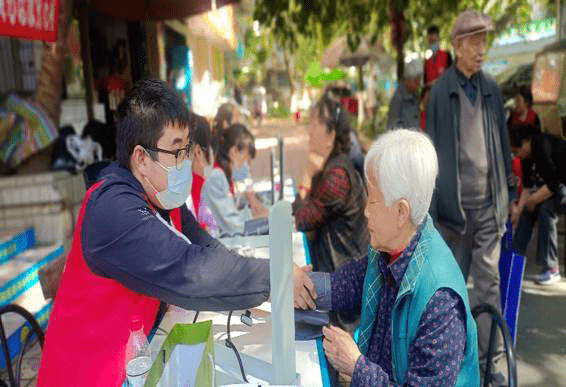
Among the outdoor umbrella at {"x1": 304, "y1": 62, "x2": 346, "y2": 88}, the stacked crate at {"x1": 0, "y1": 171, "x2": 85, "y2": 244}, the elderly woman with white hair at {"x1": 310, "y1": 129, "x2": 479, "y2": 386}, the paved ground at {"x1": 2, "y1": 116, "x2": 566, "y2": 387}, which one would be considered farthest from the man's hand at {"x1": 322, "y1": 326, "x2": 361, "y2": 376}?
the outdoor umbrella at {"x1": 304, "y1": 62, "x2": 346, "y2": 88}

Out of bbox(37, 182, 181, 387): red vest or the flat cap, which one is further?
the flat cap

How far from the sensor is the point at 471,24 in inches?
129

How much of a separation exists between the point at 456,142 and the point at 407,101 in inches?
100

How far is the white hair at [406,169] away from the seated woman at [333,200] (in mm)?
1515

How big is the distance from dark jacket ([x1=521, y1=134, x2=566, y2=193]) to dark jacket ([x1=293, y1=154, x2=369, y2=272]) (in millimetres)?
2242

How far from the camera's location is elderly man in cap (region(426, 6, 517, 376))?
3.32 meters

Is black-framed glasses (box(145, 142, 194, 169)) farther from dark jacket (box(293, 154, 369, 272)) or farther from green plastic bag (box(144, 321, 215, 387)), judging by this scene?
dark jacket (box(293, 154, 369, 272))

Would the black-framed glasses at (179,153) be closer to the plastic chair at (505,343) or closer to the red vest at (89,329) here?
the red vest at (89,329)

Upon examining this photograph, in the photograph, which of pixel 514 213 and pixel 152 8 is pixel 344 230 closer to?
pixel 514 213

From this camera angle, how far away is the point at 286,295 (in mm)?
1284

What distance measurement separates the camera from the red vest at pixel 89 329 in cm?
153

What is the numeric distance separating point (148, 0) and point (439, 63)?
343 cm

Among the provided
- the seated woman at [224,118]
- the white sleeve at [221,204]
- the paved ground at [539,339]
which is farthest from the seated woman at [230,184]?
the seated woman at [224,118]

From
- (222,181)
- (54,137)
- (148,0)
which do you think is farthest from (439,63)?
(54,137)
